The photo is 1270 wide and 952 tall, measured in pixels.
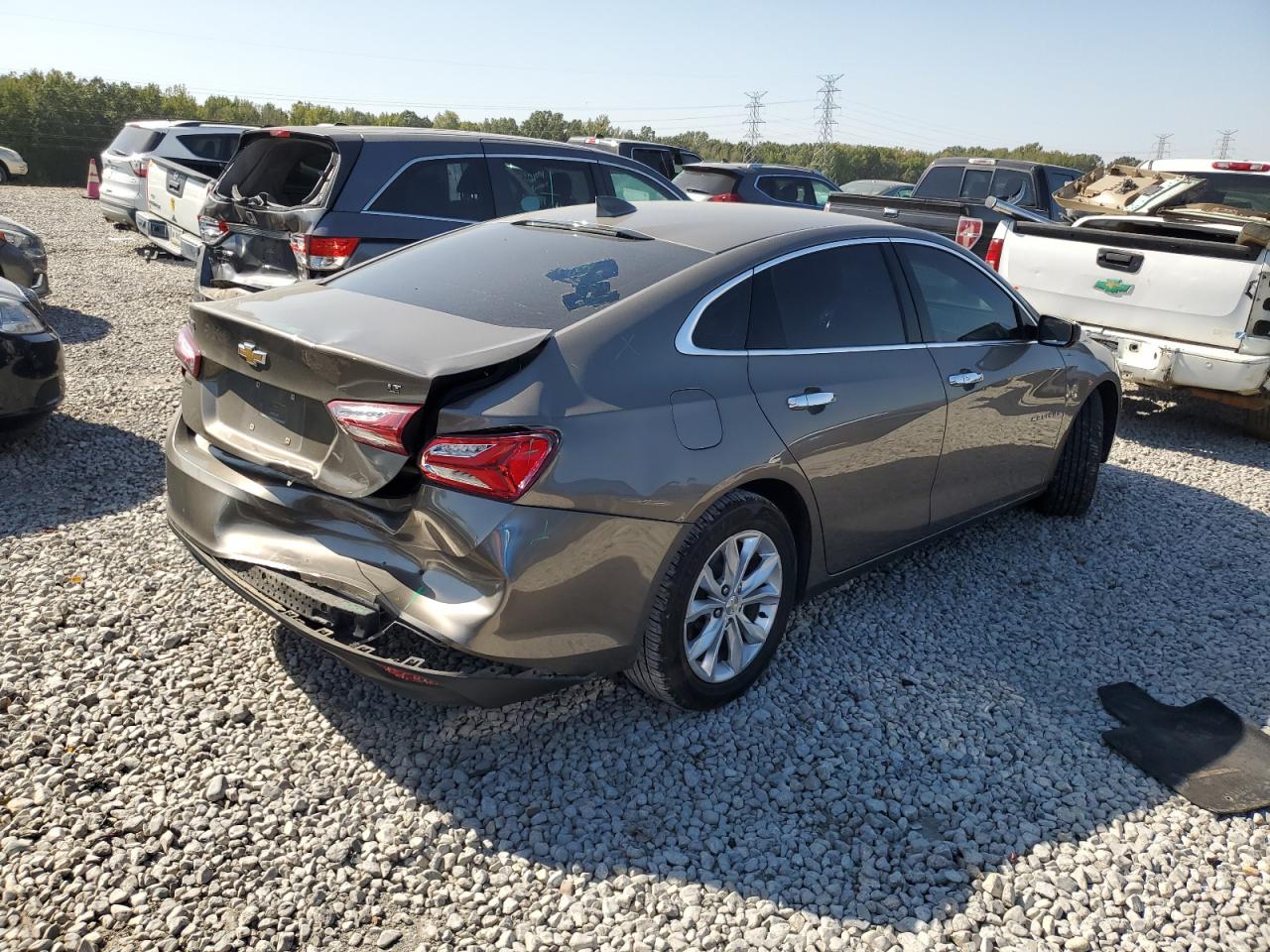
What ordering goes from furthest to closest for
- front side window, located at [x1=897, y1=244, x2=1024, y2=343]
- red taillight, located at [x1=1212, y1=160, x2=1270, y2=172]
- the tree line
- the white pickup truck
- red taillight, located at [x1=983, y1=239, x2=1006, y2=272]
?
the tree line
red taillight, located at [x1=1212, y1=160, x2=1270, y2=172]
red taillight, located at [x1=983, y1=239, x2=1006, y2=272]
the white pickup truck
front side window, located at [x1=897, y1=244, x2=1024, y2=343]

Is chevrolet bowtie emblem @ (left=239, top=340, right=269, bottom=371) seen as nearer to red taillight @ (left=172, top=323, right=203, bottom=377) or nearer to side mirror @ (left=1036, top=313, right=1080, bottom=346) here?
red taillight @ (left=172, top=323, right=203, bottom=377)

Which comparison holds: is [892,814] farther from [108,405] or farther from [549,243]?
[108,405]

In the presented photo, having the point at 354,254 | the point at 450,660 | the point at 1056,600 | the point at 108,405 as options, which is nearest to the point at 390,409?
the point at 450,660

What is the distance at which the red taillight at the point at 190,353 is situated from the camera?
337 cm

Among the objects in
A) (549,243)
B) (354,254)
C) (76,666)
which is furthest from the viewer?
(354,254)

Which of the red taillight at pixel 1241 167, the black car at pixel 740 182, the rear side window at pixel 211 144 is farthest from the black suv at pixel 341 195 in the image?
the rear side window at pixel 211 144

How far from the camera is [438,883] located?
263cm

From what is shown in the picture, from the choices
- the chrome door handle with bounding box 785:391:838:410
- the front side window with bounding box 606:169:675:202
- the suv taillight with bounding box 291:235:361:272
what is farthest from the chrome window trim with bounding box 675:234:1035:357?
the front side window with bounding box 606:169:675:202

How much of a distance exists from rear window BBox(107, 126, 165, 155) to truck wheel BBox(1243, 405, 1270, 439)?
497 inches

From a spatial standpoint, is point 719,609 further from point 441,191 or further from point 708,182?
point 708,182

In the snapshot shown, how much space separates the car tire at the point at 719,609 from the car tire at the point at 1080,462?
2.49 metres

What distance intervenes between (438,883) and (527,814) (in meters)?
0.37

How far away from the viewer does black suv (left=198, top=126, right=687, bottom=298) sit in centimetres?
647

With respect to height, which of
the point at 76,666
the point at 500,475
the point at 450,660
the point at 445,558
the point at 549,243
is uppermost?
the point at 549,243
